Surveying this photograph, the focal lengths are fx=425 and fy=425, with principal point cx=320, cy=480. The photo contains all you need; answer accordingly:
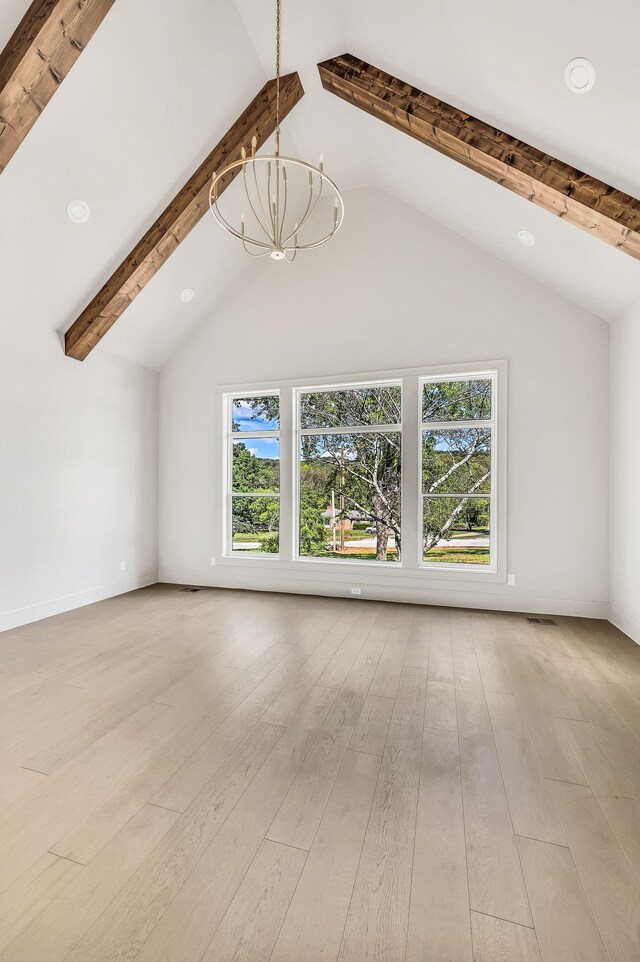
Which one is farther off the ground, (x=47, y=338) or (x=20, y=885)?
(x=47, y=338)

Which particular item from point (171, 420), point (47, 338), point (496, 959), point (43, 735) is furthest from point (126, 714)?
point (171, 420)

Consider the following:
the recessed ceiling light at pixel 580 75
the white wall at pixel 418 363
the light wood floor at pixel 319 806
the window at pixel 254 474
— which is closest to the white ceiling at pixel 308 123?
the recessed ceiling light at pixel 580 75

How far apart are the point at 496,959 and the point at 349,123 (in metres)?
5.70

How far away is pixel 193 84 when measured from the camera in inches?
134

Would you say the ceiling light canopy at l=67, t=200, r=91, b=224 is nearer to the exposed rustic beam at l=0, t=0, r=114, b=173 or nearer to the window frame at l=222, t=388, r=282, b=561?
the exposed rustic beam at l=0, t=0, r=114, b=173

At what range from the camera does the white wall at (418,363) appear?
4320mm

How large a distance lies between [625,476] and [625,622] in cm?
133

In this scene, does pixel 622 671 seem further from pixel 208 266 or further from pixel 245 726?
pixel 208 266

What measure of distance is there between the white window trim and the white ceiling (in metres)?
1.36

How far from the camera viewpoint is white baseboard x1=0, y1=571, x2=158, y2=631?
4020mm

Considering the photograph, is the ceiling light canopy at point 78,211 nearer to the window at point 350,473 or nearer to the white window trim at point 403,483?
the white window trim at point 403,483

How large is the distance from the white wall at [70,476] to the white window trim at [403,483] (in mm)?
1074

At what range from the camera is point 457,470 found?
4828 millimetres

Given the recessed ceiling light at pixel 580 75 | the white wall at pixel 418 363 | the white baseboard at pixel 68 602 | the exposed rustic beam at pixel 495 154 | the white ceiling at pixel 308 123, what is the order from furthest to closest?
the white wall at pixel 418 363
the white baseboard at pixel 68 602
the exposed rustic beam at pixel 495 154
the white ceiling at pixel 308 123
the recessed ceiling light at pixel 580 75
